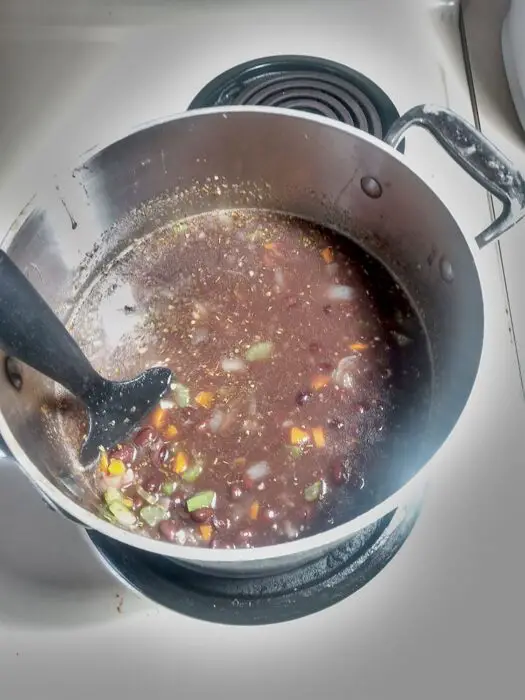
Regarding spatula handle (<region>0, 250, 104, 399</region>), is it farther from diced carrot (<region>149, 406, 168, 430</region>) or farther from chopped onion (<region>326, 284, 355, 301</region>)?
chopped onion (<region>326, 284, 355, 301</region>)

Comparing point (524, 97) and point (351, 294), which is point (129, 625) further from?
point (524, 97)

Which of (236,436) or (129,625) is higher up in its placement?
(236,436)

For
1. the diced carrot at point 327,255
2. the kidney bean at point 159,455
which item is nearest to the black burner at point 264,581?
the kidney bean at point 159,455

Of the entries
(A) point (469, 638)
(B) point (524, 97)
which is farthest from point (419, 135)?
(A) point (469, 638)

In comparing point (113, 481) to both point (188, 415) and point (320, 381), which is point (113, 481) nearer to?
point (188, 415)

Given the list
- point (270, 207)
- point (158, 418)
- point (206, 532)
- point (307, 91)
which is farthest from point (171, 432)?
point (307, 91)

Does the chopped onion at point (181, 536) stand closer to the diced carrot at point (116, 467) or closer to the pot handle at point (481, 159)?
the diced carrot at point (116, 467)

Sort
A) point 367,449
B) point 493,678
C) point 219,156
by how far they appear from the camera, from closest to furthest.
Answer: point 493,678, point 367,449, point 219,156
